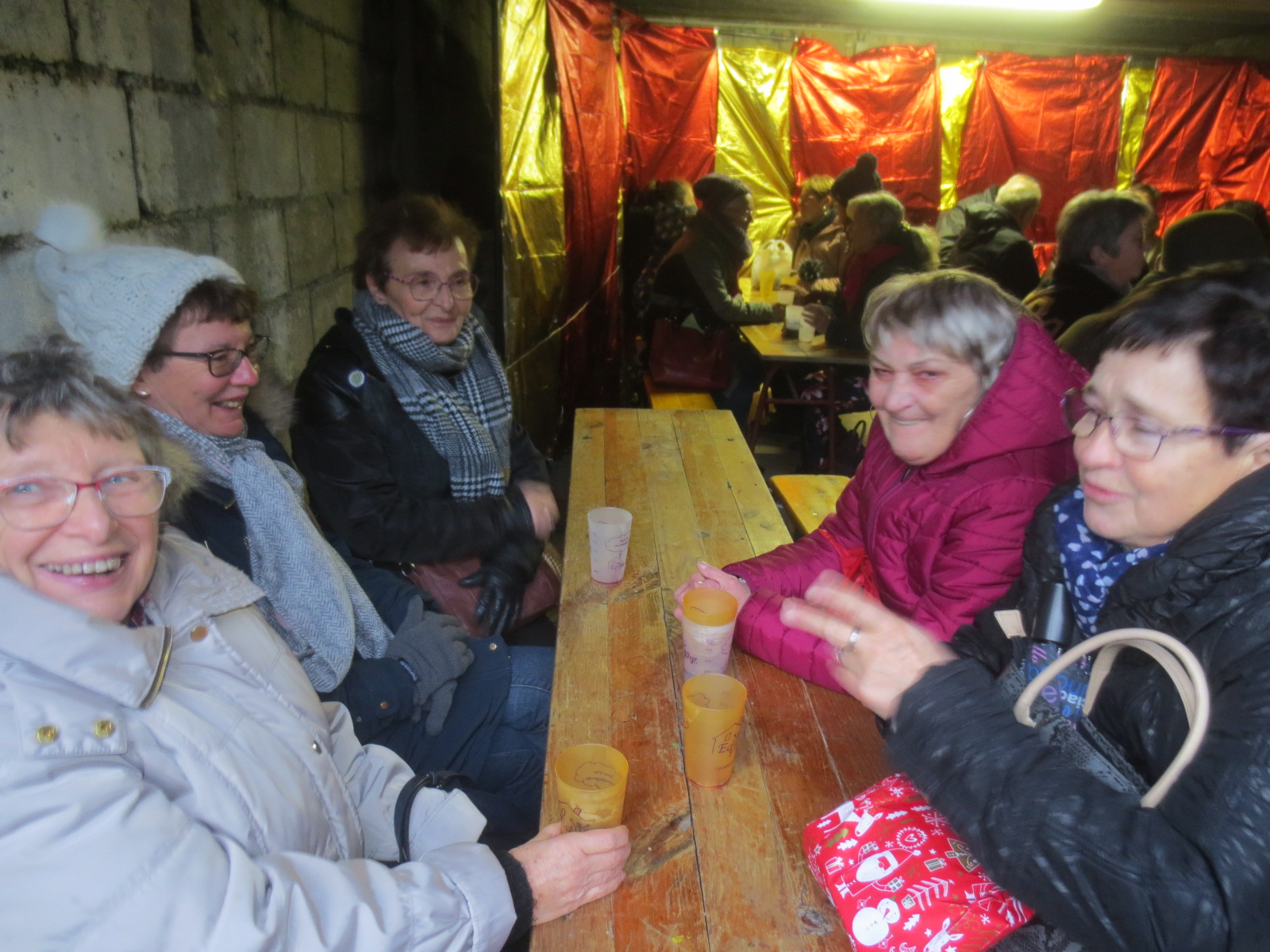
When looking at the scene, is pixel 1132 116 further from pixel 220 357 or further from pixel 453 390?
pixel 220 357

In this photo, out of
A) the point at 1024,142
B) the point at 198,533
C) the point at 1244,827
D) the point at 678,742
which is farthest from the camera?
the point at 1024,142

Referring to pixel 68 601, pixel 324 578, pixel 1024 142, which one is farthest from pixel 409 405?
pixel 1024 142

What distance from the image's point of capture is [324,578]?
1771 millimetres

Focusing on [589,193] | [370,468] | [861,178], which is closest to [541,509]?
[370,468]

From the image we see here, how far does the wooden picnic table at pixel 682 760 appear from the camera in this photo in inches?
42.5

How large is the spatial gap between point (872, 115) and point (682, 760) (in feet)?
28.4

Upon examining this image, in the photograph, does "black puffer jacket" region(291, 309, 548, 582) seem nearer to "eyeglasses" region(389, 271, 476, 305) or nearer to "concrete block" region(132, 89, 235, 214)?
"eyeglasses" region(389, 271, 476, 305)

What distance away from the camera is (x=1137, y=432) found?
45.4 inches

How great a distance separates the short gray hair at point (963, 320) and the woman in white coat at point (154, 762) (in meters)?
1.15

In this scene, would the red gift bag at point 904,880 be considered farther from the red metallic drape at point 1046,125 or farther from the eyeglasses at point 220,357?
the red metallic drape at point 1046,125

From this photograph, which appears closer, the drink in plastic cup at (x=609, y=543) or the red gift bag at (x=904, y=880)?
the red gift bag at (x=904, y=880)

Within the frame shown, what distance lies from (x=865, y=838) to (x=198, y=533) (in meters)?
1.36

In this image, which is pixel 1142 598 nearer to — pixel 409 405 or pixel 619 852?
pixel 619 852

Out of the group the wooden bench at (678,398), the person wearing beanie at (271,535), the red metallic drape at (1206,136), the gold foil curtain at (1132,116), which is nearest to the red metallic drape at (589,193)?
the wooden bench at (678,398)
